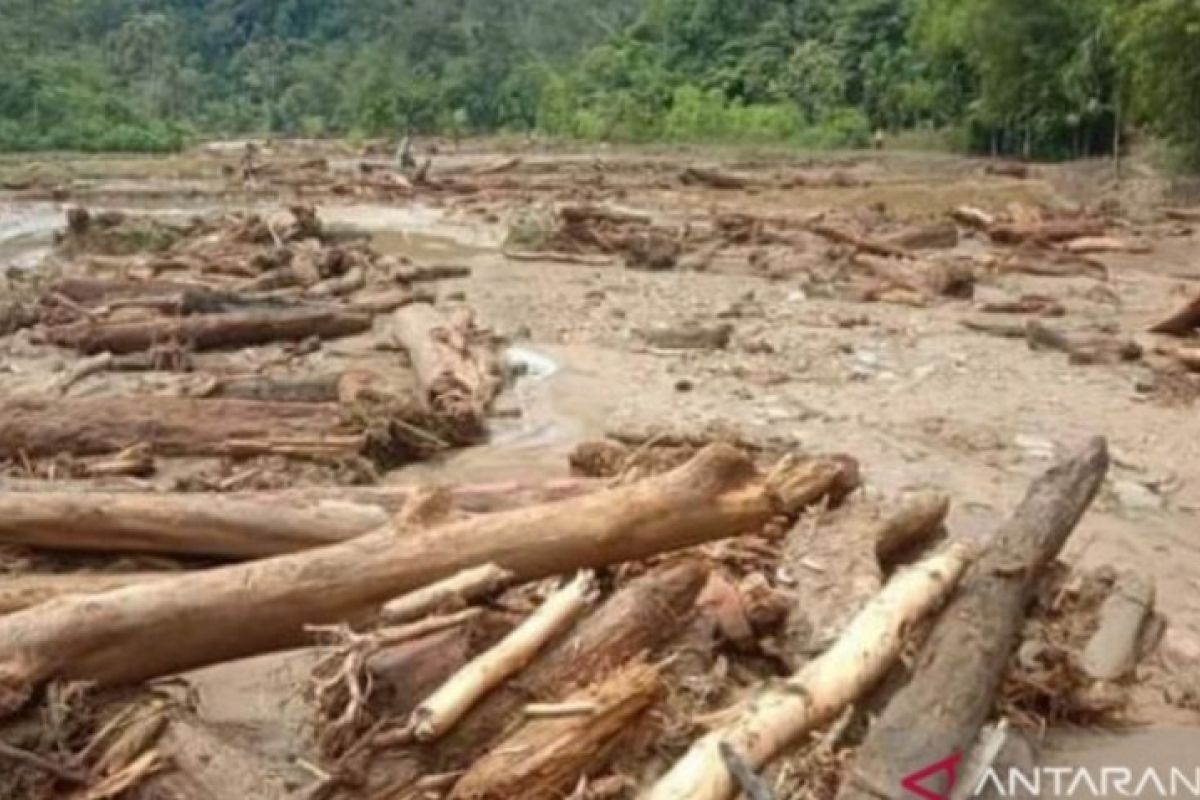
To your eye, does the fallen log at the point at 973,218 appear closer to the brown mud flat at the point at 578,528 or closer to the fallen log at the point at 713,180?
the brown mud flat at the point at 578,528

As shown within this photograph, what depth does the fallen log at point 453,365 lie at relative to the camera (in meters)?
9.95

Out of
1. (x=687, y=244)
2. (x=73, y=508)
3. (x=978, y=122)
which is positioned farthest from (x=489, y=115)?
(x=73, y=508)

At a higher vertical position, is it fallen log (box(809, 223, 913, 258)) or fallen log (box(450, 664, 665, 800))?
fallen log (box(450, 664, 665, 800))

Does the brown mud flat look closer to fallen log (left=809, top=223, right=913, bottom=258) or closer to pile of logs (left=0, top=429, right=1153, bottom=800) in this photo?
pile of logs (left=0, top=429, right=1153, bottom=800)

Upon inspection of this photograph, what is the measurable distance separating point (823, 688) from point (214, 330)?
987 centimetres

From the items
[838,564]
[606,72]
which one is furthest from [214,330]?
[606,72]

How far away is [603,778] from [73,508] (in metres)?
3.00

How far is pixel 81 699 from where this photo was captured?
4.51m

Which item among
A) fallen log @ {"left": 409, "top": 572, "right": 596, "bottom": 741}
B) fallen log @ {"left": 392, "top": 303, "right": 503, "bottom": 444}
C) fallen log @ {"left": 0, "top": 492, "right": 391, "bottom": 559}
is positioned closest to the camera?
fallen log @ {"left": 409, "top": 572, "right": 596, "bottom": 741}

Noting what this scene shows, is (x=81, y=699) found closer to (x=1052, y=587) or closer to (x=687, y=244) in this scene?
(x=1052, y=587)

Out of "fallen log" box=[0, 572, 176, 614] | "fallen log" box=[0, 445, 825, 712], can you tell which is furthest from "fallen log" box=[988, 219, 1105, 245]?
"fallen log" box=[0, 572, 176, 614]

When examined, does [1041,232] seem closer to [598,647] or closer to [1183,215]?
[1183,215]

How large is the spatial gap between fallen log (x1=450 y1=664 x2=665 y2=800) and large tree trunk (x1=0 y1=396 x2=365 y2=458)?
14.6ft

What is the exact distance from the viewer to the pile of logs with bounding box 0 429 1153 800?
4.41 meters
